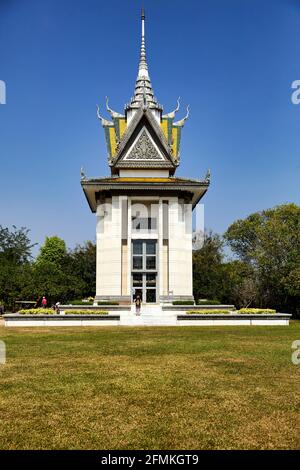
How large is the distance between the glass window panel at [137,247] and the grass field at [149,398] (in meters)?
22.5

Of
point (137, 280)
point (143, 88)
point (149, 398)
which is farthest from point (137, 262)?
point (149, 398)

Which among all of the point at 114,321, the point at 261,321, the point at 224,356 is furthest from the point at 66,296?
the point at 224,356

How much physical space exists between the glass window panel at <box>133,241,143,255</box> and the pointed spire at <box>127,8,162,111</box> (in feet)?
38.3

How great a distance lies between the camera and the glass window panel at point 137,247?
36094mm

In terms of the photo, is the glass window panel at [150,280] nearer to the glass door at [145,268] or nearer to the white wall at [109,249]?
the glass door at [145,268]

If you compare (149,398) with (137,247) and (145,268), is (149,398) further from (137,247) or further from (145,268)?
(137,247)

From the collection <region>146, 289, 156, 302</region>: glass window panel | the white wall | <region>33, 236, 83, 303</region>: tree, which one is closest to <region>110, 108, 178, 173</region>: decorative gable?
the white wall

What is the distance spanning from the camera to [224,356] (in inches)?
473

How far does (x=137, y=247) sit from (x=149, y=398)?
2867 centimetres

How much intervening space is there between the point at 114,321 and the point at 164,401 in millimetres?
16499

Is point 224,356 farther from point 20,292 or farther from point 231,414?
point 20,292

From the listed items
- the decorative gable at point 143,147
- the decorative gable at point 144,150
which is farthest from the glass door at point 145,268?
the decorative gable at point 144,150

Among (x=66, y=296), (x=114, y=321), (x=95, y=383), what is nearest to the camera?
(x=95, y=383)
